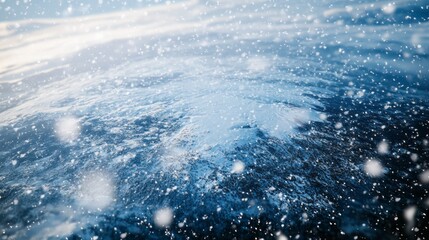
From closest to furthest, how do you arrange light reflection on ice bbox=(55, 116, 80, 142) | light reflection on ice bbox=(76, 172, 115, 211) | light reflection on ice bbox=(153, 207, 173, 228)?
1. light reflection on ice bbox=(153, 207, 173, 228)
2. light reflection on ice bbox=(76, 172, 115, 211)
3. light reflection on ice bbox=(55, 116, 80, 142)

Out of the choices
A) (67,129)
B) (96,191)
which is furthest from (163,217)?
(67,129)

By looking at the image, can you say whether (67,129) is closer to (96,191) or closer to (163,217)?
(96,191)

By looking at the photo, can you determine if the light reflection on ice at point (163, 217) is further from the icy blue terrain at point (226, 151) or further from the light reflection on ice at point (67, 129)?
the light reflection on ice at point (67, 129)

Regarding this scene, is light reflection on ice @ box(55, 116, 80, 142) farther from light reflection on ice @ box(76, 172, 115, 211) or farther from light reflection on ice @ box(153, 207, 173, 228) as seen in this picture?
light reflection on ice @ box(153, 207, 173, 228)

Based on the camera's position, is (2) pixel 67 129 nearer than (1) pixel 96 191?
No

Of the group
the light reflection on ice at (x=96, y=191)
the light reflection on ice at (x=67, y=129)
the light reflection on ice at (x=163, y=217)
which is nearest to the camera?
the light reflection on ice at (x=163, y=217)

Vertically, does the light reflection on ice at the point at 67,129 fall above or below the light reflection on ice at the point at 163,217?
above

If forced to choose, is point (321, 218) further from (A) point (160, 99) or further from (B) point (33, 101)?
(B) point (33, 101)

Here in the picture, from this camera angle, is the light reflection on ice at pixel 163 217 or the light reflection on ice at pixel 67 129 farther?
the light reflection on ice at pixel 67 129

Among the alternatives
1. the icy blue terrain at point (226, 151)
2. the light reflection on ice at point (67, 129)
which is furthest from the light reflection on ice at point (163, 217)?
the light reflection on ice at point (67, 129)

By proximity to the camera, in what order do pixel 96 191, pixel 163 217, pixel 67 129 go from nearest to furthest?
pixel 163 217 → pixel 96 191 → pixel 67 129

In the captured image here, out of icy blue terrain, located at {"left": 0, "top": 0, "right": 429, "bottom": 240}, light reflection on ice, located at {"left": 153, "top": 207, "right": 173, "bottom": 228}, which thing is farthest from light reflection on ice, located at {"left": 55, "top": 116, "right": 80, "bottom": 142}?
light reflection on ice, located at {"left": 153, "top": 207, "right": 173, "bottom": 228}

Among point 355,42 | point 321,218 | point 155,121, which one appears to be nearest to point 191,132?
point 155,121
